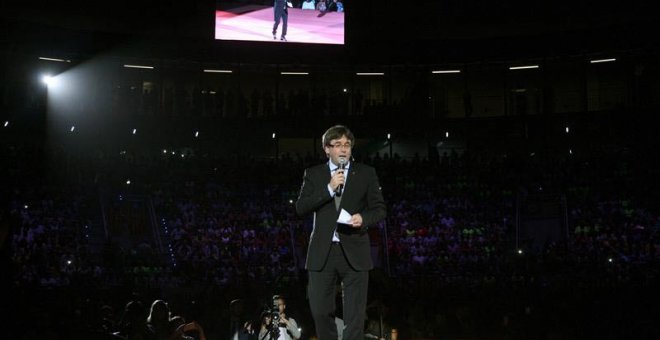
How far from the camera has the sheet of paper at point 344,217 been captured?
519 cm

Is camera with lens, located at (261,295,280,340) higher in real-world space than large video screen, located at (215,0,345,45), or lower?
lower

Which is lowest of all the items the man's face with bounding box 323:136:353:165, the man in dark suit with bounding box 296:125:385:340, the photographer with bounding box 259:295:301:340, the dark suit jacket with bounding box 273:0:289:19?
the photographer with bounding box 259:295:301:340

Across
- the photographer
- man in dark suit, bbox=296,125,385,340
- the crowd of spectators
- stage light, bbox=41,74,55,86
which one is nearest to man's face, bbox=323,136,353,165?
man in dark suit, bbox=296,125,385,340

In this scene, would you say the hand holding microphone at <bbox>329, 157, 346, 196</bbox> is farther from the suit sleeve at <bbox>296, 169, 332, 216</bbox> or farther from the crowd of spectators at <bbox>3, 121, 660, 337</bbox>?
the crowd of spectators at <bbox>3, 121, 660, 337</bbox>

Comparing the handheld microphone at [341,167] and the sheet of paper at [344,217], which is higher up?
the handheld microphone at [341,167]

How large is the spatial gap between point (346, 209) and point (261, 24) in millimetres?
21929

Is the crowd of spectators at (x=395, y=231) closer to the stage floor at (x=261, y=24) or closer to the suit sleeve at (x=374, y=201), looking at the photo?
the stage floor at (x=261, y=24)

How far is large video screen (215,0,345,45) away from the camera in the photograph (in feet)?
86.1

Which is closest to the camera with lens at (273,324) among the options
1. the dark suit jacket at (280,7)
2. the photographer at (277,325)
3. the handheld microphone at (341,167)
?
the photographer at (277,325)

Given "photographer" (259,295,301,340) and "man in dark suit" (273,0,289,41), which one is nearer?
"photographer" (259,295,301,340)

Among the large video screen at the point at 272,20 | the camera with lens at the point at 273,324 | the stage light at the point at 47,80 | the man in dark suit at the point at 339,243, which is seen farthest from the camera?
the stage light at the point at 47,80

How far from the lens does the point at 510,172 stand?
22672mm

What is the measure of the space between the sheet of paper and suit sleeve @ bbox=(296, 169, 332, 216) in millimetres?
158

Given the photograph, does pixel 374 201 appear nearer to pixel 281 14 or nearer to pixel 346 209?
pixel 346 209
